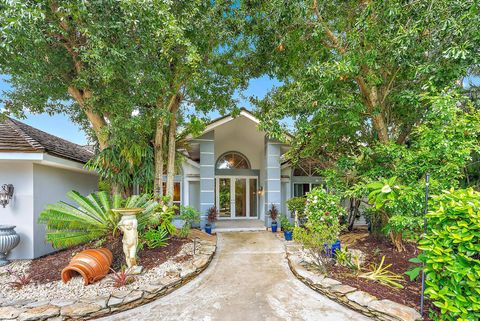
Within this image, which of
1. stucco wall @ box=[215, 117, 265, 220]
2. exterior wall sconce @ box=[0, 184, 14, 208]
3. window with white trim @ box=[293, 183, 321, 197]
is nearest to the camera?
exterior wall sconce @ box=[0, 184, 14, 208]

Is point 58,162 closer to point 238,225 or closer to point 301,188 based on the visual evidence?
point 238,225

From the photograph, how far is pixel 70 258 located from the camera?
631cm

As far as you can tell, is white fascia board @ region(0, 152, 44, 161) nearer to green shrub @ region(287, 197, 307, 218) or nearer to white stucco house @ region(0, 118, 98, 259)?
white stucco house @ region(0, 118, 98, 259)

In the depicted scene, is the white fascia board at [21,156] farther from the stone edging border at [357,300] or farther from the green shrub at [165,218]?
the stone edging border at [357,300]

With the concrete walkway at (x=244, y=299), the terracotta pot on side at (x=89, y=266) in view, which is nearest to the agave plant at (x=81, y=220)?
the terracotta pot on side at (x=89, y=266)

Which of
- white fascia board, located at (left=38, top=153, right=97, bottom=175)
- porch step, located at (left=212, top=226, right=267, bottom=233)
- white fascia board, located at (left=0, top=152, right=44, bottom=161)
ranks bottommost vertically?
porch step, located at (left=212, top=226, right=267, bottom=233)

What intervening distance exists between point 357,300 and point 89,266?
17.6 feet

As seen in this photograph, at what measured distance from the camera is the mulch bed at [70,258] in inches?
210

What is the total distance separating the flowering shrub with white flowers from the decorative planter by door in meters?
7.97

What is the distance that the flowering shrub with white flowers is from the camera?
5.41 metres

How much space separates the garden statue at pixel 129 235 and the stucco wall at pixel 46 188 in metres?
3.58

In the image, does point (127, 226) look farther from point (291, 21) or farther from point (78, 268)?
point (291, 21)

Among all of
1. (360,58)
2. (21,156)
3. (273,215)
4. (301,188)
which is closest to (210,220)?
(273,215)

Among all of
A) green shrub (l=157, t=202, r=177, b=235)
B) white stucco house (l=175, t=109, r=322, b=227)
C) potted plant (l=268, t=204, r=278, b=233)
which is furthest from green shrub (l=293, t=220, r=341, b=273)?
white stucco house (l=175, t=109, r=322, b=227)
